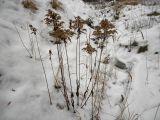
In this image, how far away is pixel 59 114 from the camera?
71.6 inches

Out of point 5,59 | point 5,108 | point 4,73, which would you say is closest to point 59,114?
point 5,108

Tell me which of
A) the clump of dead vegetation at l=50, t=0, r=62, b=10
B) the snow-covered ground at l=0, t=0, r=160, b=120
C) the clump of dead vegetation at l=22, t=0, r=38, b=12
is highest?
the clump of dead vegetation at l=50, t=0, r=62, b=10

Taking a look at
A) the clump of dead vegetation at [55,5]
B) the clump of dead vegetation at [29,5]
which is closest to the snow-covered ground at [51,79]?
the clump of dead vegetation at [29,5]

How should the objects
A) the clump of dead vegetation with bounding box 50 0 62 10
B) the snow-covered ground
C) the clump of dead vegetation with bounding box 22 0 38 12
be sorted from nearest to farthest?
the snow-covered ground → the clump of dead vegetation with bounding box 22 0 38 12 → the clump of dead vegetation with bounding box 50 0 62 10

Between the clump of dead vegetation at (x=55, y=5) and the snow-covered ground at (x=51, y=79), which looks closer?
the snow-covered ground at (x=51, y=79)

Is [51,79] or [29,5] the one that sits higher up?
[29,5]

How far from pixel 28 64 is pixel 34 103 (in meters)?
0.64

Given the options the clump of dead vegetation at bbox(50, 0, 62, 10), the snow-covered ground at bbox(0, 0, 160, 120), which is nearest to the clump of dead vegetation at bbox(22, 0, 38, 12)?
the snow-covered ground at bbox(0, 0, 160, 120)

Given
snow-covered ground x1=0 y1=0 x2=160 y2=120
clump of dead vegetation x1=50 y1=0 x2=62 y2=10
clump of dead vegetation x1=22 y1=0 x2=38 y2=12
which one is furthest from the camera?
clump of dead vegetation x1=50 y1=0 x2=62 y2=10

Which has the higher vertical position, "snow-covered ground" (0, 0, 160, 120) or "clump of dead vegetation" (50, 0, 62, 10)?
"clump of dead vegetation" (50, 0, 62, 10)

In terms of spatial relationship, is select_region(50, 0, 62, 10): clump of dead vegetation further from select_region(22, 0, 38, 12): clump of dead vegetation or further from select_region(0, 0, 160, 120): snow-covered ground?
select_region(0, 0, 160, 120): snow-covered ground

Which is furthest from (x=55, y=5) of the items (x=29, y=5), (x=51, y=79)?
(x=51, y=79)

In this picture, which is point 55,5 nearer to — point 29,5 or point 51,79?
point 29,5

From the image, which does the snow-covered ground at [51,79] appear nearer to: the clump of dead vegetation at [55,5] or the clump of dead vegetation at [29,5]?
the clump of dead vegetation at [29,5]
